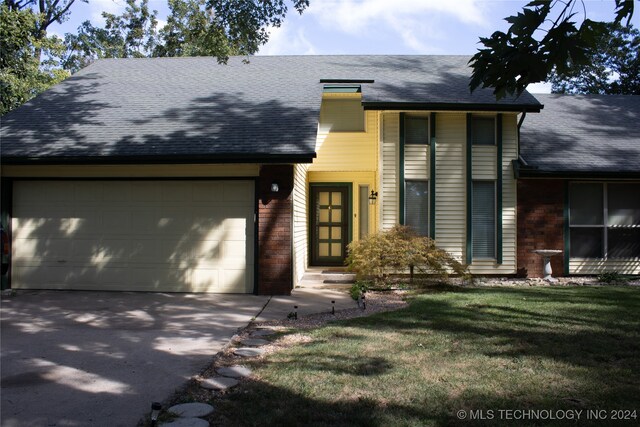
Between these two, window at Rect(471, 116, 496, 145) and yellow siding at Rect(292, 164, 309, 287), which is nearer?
yellow siding at Rect(292, 164, 309, 287)

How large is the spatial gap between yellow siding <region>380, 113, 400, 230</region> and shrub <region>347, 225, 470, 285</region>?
3.31 ft

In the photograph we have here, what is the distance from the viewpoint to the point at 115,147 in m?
10.0

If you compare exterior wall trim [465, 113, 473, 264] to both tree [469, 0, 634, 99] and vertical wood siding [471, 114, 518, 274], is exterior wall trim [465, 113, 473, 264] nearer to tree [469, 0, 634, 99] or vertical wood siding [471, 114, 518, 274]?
vertical wood siding [471, 114, 518, 274]

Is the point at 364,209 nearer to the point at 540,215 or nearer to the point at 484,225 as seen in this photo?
the point at 484,225

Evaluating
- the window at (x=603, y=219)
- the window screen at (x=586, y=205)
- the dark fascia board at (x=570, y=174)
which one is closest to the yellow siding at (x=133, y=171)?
the dark fascia board at (x=570, y=174)

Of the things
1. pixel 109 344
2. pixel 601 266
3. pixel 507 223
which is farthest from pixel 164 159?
pixel 601 266

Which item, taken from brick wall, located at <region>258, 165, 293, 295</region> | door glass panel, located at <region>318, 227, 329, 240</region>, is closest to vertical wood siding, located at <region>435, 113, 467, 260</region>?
door glass panel, located at <region>318, 227, 329, 240</region>

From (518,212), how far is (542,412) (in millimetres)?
8459

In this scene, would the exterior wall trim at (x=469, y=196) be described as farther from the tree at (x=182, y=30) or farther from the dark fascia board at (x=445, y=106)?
the tree at (x=182, y=30)

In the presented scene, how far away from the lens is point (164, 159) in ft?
31.4

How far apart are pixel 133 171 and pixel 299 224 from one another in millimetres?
3533

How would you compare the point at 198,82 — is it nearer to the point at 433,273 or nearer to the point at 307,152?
the point at 307,152

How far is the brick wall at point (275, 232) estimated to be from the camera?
9781 mm

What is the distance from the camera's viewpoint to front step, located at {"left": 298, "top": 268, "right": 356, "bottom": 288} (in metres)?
11.2
